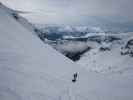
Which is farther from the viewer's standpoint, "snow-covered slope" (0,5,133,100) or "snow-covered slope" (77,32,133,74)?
"snow-covered slope" (77,32,133,74)

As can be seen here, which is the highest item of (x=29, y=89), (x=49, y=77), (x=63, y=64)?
(x=29, y=89)

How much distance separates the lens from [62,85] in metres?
8.84

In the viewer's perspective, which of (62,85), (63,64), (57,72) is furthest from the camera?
(63,64)

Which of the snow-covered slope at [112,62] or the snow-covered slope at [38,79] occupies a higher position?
the snow-covered slope at [38,79]

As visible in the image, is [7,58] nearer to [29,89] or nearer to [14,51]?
[14,51]

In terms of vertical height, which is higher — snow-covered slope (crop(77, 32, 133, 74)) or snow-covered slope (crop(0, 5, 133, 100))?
snow-covered slope (crop(0, 5, 133, 100))

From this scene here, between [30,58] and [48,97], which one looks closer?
[48,97]

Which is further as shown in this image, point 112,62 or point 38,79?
point 112,62

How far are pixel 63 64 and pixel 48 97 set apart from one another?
17.6 feet

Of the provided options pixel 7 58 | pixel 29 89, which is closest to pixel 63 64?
pixel 7 58

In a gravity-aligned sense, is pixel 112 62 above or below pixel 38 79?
below

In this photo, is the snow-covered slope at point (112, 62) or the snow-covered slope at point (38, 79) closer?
the snow-covered slope at point (38, 79)

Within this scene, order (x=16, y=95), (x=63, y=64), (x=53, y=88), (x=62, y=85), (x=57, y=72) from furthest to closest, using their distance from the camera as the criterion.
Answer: (x=63, y=64) → (x=57, y=72) → (x=62, y=85) → (x=53, y=88) → (x=16, y=95)

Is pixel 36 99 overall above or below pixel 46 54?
above
